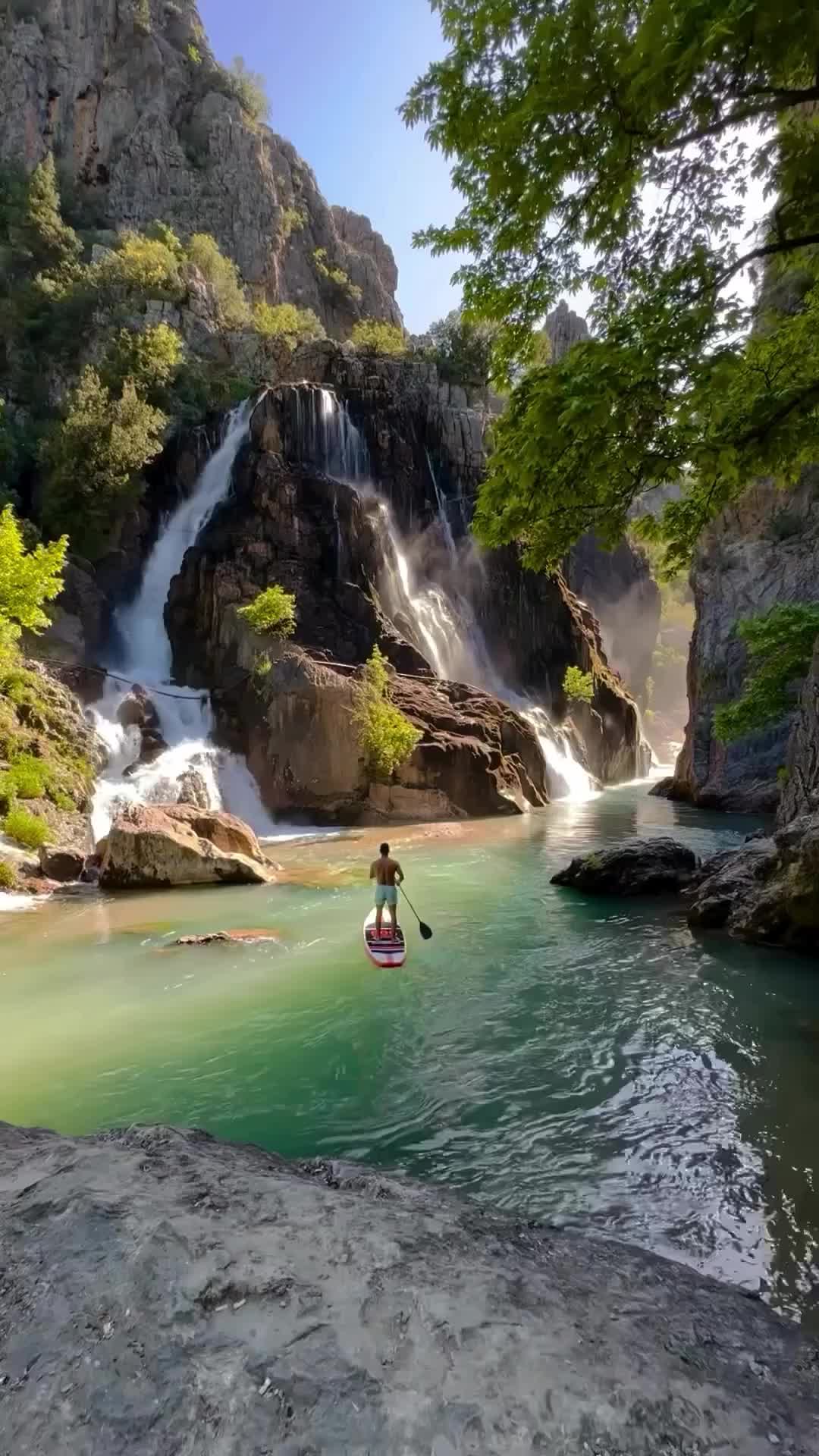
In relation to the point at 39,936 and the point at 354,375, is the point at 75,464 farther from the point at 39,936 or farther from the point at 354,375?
the point at 39,936

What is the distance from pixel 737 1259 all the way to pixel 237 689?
25.1m

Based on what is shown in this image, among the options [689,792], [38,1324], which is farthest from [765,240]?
[689,792]

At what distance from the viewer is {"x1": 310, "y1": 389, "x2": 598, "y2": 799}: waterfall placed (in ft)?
120

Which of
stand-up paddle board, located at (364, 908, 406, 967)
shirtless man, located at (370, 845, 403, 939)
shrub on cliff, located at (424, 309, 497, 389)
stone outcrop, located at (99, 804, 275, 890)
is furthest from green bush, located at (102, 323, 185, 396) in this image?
stand-up paddle board, located at (364, 908, 406, 967)

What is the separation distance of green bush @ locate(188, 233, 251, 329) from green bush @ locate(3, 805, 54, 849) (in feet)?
137

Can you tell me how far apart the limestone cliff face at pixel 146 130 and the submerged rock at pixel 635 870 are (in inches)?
2206

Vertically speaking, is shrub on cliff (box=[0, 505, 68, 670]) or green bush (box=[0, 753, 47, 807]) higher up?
shrub on cliff (box=[0, 505, 68, 670])

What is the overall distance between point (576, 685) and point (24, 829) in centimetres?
3238

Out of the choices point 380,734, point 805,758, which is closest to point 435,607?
point 380,734

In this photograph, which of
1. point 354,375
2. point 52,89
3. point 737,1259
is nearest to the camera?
point 737,1259

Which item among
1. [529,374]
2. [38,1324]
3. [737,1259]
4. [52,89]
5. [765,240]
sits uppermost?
[52,89]

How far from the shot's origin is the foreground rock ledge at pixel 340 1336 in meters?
1.85

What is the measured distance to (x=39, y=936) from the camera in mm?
11695

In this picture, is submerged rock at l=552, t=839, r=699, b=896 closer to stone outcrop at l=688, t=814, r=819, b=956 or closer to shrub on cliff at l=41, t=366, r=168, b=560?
stone outcrop at l=688, t=814, r=819, b=956
